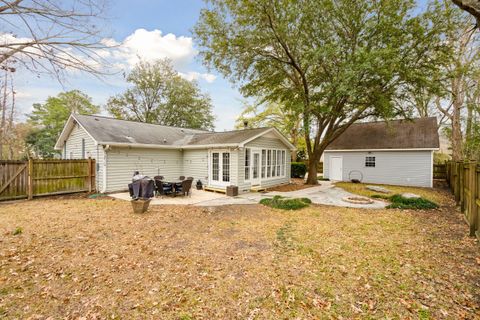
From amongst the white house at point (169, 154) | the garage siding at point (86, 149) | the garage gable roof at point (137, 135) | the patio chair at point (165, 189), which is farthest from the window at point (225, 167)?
the garage siding at point (86, 149)

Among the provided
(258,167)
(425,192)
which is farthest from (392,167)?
(258,167)

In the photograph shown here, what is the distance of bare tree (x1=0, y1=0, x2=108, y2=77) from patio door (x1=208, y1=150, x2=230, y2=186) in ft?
26.9

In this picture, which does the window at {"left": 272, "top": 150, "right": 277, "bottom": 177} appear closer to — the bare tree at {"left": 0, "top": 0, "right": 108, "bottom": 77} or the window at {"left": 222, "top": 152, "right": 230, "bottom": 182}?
the window at {"left": 222, "top": 152, "right": 230, "bottom": 182}

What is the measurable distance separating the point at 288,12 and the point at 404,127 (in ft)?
40.9

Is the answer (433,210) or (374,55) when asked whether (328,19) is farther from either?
(433,210)

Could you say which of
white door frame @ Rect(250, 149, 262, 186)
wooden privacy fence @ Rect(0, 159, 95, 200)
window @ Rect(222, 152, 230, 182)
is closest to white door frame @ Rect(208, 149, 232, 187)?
window @ Rect(222, 152, 230, 182)

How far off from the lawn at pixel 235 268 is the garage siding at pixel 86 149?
4.41 meters

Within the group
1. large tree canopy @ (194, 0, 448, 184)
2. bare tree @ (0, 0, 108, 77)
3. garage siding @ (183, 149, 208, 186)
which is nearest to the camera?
bare tree @ (0, 0, 108, 77)

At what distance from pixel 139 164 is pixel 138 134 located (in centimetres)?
212

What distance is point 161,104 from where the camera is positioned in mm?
29656

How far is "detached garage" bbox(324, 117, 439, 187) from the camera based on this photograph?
47.6 ft

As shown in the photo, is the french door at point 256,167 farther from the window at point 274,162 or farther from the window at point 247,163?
the window at point 274,162

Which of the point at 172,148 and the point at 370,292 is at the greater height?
the point at 172,148

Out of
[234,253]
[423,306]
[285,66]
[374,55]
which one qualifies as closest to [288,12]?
[285,66]
